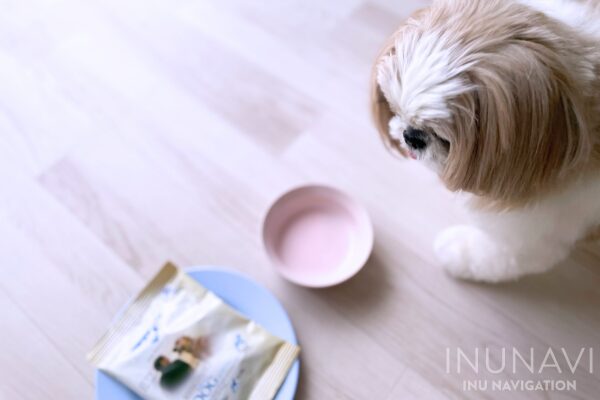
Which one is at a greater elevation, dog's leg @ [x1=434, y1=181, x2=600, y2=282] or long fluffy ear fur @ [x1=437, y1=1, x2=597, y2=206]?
long fluffy ear fur @ [x1=437, y1=1, x2=597, y2=206]

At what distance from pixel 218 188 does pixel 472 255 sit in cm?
61

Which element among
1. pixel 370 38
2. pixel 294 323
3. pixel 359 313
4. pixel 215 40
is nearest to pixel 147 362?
pixel 294 323

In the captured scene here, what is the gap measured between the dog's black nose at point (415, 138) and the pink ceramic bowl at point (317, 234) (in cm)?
37

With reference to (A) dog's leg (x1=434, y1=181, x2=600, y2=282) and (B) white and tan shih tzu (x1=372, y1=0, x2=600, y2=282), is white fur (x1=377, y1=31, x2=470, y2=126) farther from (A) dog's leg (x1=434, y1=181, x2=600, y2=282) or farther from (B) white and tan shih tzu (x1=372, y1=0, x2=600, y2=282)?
(A) dog's leg (x1=434, y1=181, x2=600, y2=282)

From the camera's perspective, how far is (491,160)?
703 millimetres

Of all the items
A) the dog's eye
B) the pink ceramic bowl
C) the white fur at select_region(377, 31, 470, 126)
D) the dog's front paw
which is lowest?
the dog's front paw

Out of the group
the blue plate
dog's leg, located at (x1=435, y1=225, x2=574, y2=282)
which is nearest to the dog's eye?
dog's leg, located at (x1=435, y1=225, x2=574, y2=282)

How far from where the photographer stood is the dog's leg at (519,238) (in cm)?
82

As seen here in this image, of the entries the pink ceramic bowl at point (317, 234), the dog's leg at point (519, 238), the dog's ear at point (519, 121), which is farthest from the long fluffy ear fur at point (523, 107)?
the pink ceramic bowl at point (317, 234)

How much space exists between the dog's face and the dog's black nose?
0.06 ft

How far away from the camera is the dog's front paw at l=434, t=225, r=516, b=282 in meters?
1.04

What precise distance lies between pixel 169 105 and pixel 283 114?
312 millimetres

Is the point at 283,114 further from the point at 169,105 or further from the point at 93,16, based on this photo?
the point at 93,16

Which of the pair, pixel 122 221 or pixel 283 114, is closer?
pixel 122 221
